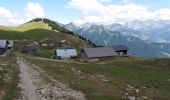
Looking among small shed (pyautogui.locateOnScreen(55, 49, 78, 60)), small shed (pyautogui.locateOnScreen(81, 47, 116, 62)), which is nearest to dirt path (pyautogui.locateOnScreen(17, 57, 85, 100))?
small shed (pyautogui.locateOnScreen(81, 47, 116, 62))

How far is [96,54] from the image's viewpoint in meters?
154

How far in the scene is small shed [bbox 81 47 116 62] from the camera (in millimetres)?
151212

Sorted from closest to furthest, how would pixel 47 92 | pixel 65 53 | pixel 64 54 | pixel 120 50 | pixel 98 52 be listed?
pixel 47 92 < pixel 98 52 < pixel 64 54 < pixel 65 53 < pixel 120 50

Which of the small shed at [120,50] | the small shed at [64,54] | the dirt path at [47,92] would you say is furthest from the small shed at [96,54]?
the dirt path at [47,92]

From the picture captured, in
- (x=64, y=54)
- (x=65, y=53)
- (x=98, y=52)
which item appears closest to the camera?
(x=98, y=52)

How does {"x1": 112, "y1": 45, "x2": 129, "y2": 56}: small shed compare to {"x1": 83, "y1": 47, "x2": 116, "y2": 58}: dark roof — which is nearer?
{"x1": 83, "y1": 47, "x2": 116, "y2": 58}: dark roof

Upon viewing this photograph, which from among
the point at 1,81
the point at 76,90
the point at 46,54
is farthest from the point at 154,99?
the point at 46,54

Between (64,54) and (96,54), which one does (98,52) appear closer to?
(96,54)

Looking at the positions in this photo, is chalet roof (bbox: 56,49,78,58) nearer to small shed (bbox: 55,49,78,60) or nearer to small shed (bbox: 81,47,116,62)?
small shed (bbox: 55,49,78,60)

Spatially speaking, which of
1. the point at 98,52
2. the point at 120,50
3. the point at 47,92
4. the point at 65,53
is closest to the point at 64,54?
the point at 65,53

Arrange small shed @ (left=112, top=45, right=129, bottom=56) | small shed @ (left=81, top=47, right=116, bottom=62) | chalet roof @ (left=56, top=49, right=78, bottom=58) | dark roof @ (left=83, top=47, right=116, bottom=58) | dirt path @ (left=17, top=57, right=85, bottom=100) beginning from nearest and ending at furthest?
dirt path @ (left=17, top=57, right=85, bottom=100) < small shed @ (left=81, top=47, right=116, bottom=62) < dark roof @ (left=83, top=47, right=116, bottom=58) < chalet roof @ (left=56, top=49, right=78, bottom=58) < small shed @ (left=112, top=45, right=129, bottom=56)

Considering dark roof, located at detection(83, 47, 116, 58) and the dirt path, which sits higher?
dark roof, located at detection(83, 47, 116, 58)

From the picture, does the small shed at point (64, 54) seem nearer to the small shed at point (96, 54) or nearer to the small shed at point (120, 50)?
the small shed at point (96, 54)

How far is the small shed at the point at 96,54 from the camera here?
151 m
